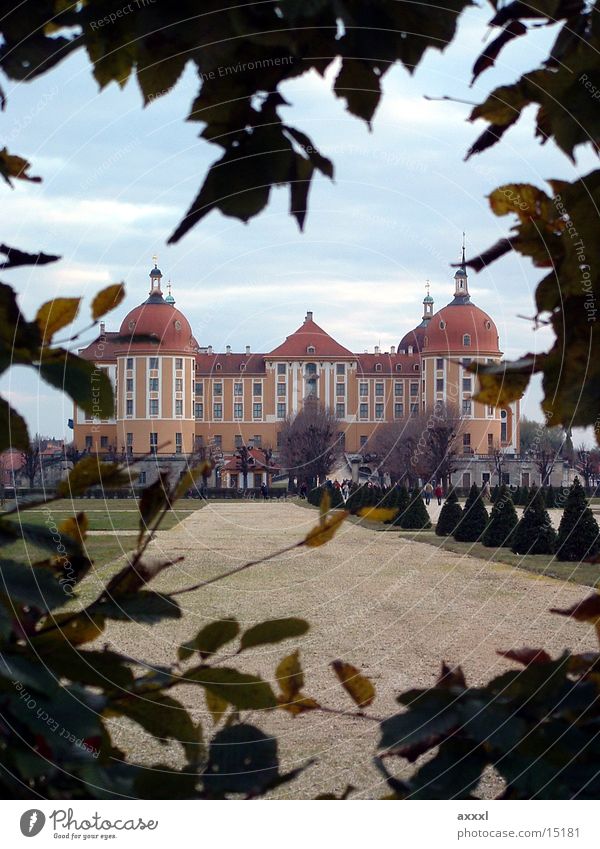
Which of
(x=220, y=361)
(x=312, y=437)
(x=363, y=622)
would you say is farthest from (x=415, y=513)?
(x=220, y=361)

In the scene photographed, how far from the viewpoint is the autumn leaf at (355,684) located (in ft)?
1.00

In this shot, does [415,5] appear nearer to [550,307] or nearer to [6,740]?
[550,307]

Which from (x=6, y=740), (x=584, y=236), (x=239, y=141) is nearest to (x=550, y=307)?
(x=584, y=236)

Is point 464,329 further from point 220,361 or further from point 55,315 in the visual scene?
point 220,361

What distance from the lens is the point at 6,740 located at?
0.29 meters

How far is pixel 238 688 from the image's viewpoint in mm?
316

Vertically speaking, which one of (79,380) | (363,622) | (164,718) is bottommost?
(363,622)

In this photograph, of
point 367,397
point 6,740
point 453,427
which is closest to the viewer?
point 6,740

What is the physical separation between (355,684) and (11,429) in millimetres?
140

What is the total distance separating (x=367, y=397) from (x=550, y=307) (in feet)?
1.13

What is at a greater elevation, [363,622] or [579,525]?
[579,525]

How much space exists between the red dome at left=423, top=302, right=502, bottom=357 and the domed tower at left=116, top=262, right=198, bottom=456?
82mm

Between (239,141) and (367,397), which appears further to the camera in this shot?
(367,397)

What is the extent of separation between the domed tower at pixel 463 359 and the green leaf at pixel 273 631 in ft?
0.33
